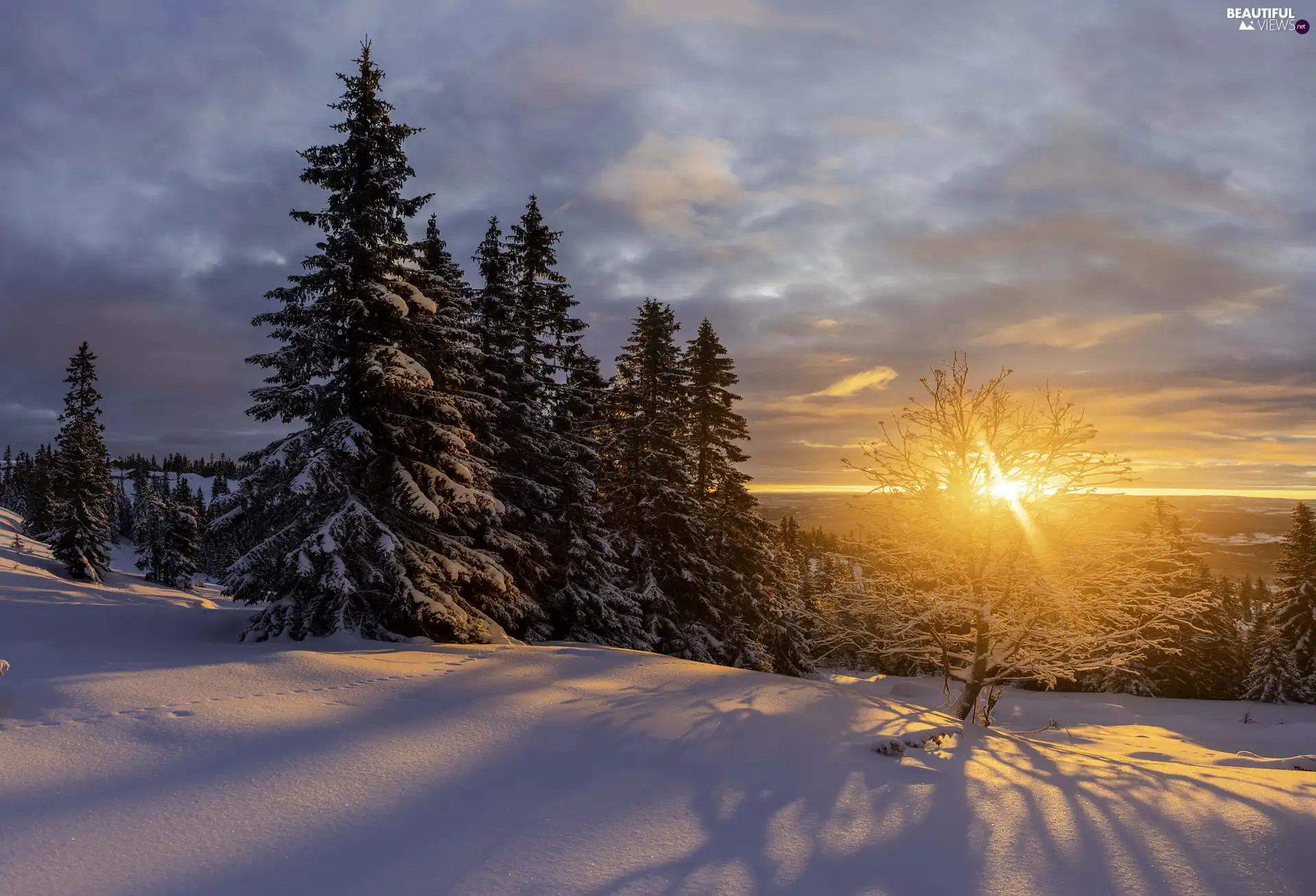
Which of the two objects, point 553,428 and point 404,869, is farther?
point 553,428

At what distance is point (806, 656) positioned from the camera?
29062 millimetres

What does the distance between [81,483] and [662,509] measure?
43836 millimetres

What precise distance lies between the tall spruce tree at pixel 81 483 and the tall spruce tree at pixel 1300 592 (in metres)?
73.7

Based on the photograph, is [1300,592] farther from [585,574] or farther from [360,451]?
[360,451]

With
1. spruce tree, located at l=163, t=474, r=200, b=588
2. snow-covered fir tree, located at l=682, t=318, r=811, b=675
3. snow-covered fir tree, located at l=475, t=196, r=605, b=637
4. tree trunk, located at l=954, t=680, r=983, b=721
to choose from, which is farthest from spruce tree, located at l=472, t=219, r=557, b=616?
spruce tree, located at l=163, t=474, r=200, b=588

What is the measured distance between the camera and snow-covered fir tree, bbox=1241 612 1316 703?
34.0 meters

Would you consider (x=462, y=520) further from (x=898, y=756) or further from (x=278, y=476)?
(x=898, y=756)

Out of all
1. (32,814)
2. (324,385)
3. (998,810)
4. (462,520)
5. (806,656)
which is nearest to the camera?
(32,814)

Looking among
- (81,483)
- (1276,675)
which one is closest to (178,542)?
(81,483)

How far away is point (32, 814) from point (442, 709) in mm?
3657

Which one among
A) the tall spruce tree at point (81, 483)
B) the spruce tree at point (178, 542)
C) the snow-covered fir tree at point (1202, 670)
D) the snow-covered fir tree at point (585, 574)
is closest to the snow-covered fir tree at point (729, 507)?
the snow-covered fir tree at point (585, 574)

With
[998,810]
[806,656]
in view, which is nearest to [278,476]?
[998,810]

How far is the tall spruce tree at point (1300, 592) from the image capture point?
113 ft

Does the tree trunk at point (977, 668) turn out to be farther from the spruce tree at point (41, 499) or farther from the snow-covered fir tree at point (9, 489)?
the snow-covered fir tree at point (9, 489)
